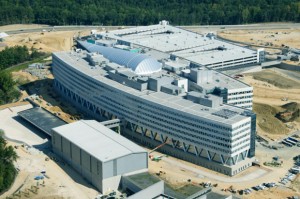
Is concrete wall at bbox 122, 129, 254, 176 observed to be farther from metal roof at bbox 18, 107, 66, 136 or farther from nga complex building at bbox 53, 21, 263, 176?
metal roof at bbox 18, 107, 66, 136

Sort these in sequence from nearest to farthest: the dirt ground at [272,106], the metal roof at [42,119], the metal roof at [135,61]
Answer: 1. the metal roof at [42,119]
2. the dirt ground at [272,106]
3. the metal roof at [135,61]

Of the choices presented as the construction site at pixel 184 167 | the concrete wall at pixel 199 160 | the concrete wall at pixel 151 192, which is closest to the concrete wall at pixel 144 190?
the concrete wall at pixel 151 192

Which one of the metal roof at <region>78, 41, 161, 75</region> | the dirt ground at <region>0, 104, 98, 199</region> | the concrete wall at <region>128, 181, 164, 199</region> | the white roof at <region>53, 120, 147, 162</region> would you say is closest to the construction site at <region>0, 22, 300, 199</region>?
the dirt ground at <region>0, 104, 98, 199</region>

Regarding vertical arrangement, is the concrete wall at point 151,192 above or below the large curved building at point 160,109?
below

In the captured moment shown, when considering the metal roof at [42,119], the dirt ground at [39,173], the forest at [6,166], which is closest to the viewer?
the dirt ground at [39,173]

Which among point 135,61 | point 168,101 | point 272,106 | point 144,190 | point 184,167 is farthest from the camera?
point 135,61

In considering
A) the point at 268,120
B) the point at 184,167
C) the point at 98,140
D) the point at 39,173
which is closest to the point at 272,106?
the point at 268,120

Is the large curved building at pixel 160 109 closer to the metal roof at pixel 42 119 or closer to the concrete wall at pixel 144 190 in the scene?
the metal roof at pixel 42 119

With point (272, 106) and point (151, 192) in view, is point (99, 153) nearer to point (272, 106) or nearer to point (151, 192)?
point (151, 192)

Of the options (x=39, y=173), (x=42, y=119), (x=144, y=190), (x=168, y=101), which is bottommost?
(x=39, y=173)
